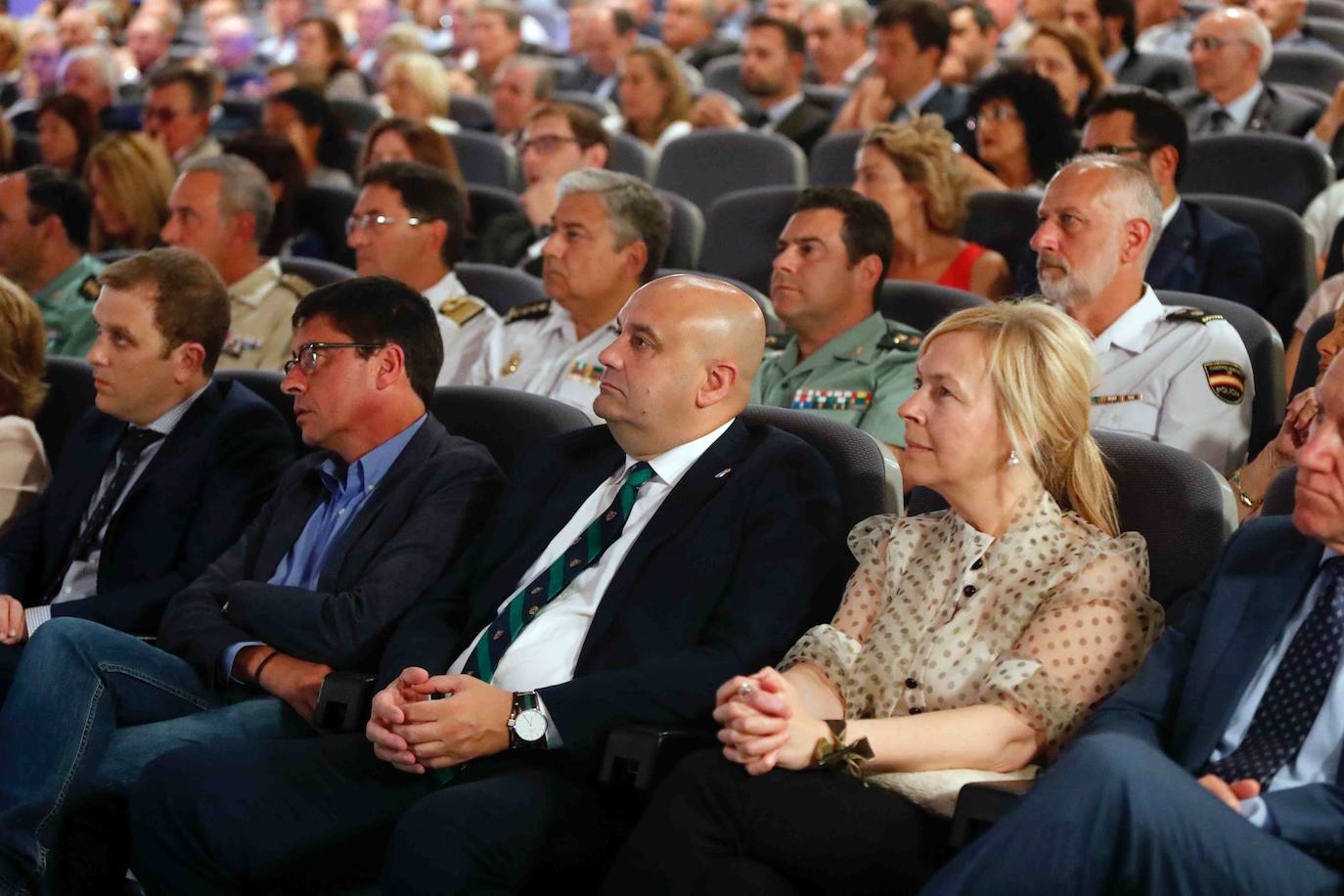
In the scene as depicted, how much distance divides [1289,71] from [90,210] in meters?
4.90

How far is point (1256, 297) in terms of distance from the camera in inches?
159

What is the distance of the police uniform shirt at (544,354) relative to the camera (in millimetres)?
3832

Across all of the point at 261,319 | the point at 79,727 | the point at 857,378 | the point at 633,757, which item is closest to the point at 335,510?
the point at 79,727

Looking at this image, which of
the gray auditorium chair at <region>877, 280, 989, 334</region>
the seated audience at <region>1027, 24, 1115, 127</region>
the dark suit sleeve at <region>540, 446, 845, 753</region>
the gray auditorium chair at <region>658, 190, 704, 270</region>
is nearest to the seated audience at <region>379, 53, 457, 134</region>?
the seated audience at <region>1027, 24, 1115, 127</region>

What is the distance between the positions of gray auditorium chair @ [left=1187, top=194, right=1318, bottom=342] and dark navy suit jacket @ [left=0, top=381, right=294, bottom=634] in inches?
95.6

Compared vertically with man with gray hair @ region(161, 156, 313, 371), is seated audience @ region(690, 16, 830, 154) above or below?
below

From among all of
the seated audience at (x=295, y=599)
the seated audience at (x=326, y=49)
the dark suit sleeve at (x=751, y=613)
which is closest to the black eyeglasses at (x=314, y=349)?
the seated audience at (x=295, y=599)

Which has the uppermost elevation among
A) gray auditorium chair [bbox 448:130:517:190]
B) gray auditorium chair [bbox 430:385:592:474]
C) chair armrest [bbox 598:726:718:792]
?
chair armrest [bbox 598:726:718:792]

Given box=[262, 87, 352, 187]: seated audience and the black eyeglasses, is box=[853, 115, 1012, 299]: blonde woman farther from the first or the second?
box=[262, 87, 352, 187]: seated audience

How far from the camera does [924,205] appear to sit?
427 centimetres

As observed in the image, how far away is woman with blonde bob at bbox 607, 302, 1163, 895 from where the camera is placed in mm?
2053

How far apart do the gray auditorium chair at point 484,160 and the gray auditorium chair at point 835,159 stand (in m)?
1.33

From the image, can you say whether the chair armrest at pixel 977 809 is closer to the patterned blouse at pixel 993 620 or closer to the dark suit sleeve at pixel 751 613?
the patterned blouse at pixel 993 620

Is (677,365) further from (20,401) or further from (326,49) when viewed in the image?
(326,49)
